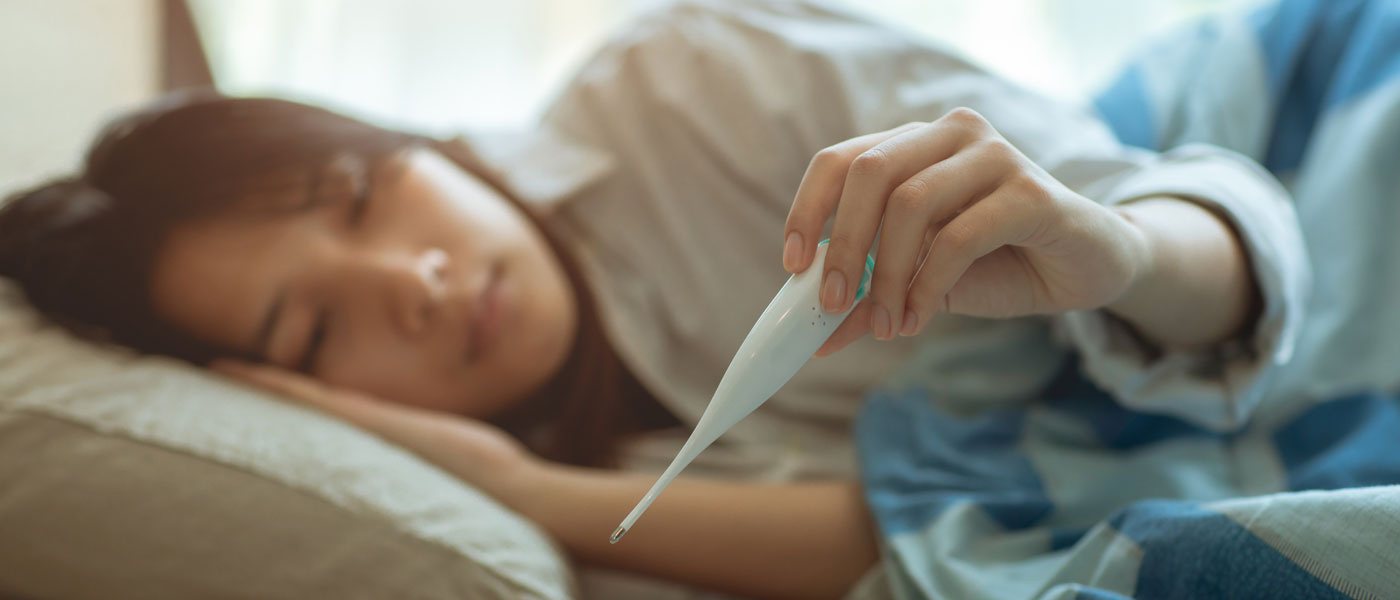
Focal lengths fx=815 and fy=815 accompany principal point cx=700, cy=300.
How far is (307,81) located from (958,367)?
1215 millimetres

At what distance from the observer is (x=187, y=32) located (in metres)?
1.33

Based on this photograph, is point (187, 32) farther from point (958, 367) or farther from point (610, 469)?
point (958, 367)

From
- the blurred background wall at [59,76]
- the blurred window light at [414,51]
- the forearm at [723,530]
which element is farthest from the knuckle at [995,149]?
the blurred window light at [414,51]

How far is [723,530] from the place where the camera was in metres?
0.64

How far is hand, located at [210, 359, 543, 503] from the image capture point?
0.66 meters

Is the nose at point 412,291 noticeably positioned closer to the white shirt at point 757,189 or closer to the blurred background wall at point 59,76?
the white shirt at point 757,189

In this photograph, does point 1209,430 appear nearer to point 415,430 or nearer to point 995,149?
point 995,149

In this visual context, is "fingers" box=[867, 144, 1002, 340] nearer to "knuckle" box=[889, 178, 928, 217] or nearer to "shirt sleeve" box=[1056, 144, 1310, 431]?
"knuckle" box=[889, 178, 928, 217]

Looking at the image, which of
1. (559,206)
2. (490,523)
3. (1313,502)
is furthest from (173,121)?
(1313,502)

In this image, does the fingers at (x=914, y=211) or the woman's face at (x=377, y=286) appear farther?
the woman's face at (x=377, y=286)

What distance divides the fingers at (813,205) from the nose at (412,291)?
1.30 ft

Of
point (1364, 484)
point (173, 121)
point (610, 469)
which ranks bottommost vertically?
point (610, 469)

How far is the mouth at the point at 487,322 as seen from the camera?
71cm

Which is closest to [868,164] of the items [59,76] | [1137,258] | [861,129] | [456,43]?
[1137,258]
